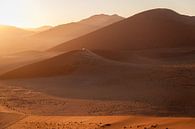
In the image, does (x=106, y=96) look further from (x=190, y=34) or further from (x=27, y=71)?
(x=190, y=34)

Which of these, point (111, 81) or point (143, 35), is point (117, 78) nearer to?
point (111, 81)

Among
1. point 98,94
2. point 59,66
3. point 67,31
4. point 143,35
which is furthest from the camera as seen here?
point 67,31

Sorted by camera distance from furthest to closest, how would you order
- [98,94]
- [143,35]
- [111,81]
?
[143,35] → [111,81] → [98,94]

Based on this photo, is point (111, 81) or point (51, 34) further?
point (51, 34)

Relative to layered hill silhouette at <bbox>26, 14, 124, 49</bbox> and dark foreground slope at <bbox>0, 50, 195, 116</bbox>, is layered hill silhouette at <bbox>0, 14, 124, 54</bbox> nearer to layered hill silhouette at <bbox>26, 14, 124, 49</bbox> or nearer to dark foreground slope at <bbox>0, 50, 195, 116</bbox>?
layered hill silhouette at <bbox>26, 14, 124, 49</bbox>

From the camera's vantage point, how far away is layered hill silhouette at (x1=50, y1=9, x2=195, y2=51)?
55438 millimetres

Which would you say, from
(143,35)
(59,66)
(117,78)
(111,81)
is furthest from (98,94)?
(143,35)

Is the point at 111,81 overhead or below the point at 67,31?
below

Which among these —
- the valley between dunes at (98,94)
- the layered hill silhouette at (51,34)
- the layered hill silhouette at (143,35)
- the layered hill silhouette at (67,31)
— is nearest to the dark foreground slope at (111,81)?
the valley between dunes at (98,94)

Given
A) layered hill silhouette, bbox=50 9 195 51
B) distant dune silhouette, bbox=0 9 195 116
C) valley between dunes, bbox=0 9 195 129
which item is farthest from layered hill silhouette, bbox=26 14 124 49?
valley between dunes, bbox=0 9 195 129

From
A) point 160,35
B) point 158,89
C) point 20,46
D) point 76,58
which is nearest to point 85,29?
point 20,46

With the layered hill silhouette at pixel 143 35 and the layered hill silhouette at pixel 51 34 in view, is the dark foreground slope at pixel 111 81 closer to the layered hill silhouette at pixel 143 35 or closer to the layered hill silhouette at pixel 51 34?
the layered hill silhouette at pixel 143 35

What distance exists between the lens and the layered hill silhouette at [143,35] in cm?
5544

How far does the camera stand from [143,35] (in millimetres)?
57938
